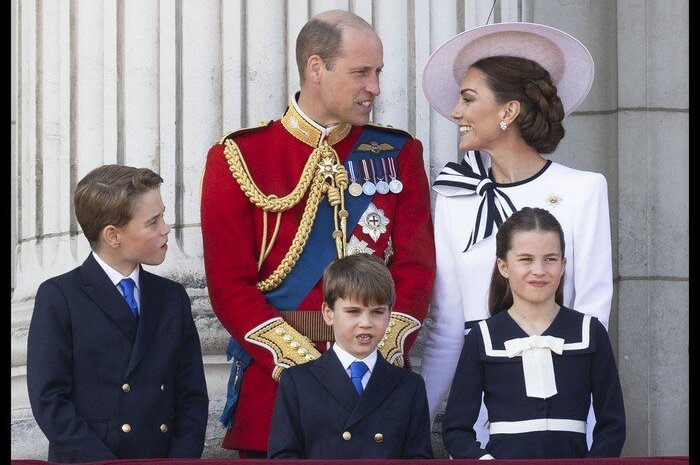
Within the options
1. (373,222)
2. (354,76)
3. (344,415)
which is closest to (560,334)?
(344,415)

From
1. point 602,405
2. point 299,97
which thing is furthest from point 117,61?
point 602,405

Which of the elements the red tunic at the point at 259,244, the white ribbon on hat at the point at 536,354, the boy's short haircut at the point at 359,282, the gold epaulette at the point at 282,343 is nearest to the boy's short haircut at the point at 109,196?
the red tunic at the point at 259,244

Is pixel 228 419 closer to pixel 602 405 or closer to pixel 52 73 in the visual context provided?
pixel 602 405

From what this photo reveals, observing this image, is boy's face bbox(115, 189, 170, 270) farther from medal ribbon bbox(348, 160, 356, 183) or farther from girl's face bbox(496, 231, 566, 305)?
girl's face bbox(496, 231, 566, 305)

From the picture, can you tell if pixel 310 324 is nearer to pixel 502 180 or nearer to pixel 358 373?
pixel 358 373

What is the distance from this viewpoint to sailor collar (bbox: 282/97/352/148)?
5305mm

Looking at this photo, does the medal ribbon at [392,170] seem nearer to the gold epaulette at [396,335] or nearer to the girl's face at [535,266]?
the gold epaulette at [396,335]

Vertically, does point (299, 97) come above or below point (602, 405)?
above

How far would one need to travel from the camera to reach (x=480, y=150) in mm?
5332

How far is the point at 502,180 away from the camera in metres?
5.25

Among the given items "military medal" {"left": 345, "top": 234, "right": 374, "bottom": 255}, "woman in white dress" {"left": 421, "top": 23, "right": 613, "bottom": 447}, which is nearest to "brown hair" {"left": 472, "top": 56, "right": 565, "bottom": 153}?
"woman in white dress" {"left": 421, "top": 23, "right": 613, "bottom": 447}

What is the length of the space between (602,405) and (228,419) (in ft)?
3.82

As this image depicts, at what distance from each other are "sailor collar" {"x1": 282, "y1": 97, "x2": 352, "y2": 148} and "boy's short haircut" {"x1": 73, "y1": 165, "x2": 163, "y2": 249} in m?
0.55
